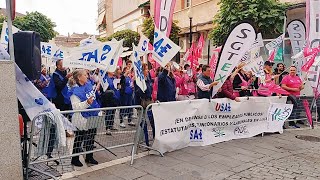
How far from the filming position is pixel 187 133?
6.72 metres

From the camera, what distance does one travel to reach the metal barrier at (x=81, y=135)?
4707mm

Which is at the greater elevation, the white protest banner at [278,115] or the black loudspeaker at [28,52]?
the black loudspeaker at [28,52]

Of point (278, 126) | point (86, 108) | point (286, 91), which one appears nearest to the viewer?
point (86, 108)

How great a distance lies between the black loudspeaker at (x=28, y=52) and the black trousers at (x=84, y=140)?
1.19 m

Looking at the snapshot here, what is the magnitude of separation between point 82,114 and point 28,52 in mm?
1246

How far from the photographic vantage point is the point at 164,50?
21.7ft

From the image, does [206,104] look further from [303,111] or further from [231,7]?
[231,7]

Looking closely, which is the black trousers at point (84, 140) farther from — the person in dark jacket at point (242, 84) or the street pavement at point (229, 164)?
the person in dark jacket at point (242, 84)

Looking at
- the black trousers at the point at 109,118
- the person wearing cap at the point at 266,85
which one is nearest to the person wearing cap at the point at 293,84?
the person wearing cap at the point at 266,85

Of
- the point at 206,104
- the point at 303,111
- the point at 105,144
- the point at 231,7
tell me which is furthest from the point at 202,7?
the point at 105,144

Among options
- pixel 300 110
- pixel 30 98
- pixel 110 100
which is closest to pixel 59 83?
pixel 110 100

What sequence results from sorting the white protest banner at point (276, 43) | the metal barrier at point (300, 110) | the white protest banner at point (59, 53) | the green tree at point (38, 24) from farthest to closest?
the green tree at point (38, 24), the white protest banner at point (276, 43), the white protest banner at point (59, 53), the metal barrier at point (300, 110)

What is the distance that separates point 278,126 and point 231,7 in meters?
9.01

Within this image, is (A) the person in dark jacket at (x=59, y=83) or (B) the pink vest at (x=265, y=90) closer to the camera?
(A) the person in dark jacket at (x=59, y=83)
